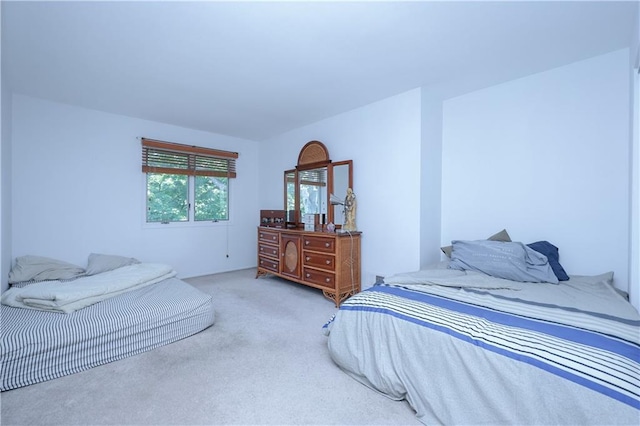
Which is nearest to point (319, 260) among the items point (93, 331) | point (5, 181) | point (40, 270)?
point (93, 331)

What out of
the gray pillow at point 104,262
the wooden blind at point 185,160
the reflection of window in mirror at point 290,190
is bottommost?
the gray pillow at point 104,262

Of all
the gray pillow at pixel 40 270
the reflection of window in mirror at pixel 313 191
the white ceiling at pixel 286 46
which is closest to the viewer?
the white ceiling at pixel 286 46

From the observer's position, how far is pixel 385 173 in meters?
3.25

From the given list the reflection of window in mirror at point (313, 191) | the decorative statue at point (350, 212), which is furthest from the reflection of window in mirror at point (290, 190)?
the decorative statue at point (350, 212)

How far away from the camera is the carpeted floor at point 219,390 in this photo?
1.49 meters

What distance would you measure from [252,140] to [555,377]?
197 inches

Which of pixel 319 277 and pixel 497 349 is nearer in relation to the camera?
pixel 497 349

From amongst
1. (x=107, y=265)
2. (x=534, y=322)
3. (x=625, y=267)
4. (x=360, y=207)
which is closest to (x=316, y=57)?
(x=360, y=207)

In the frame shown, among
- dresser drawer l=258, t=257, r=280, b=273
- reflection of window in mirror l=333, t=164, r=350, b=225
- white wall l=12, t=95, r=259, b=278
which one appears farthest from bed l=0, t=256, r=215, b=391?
reflection of window in mirror l=333, t=164, r=350, b=225

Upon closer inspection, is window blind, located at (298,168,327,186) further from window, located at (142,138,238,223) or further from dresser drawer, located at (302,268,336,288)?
window, located at (142,138,238,223)

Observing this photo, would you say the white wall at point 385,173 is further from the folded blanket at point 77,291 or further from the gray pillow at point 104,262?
the gray pillow at point 104,262

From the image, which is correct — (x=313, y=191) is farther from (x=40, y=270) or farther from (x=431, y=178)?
(x=40, y=270)

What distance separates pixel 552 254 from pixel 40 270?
16.4 ft

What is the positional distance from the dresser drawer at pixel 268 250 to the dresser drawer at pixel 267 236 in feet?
0.25
